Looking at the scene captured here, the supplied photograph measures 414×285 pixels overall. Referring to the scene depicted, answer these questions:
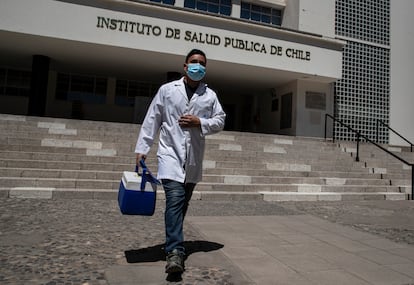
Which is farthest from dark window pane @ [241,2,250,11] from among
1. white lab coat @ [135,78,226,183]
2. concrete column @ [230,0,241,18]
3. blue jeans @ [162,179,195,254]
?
blue jeans @ [162,179,195,254]

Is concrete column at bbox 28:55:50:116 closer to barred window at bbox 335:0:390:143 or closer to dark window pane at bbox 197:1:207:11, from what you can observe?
dark window pane at bbox 197:1:207:11

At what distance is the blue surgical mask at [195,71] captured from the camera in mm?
3342

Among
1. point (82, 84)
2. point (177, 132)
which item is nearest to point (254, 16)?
point (82, 84)

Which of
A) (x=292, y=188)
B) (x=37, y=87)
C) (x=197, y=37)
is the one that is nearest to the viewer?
(x=292, y=188)

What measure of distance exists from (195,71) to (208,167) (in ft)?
19.1

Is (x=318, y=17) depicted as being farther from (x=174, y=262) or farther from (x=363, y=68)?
(x=174, y=262)

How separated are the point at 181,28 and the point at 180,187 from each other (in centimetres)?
1140

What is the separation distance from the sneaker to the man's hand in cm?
109

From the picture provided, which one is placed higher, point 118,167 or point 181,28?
point 181,28

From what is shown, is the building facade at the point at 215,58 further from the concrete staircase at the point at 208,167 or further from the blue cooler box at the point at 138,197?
the blue cooler box at the point at 138,197

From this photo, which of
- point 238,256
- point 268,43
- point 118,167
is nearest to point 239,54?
point 268,43

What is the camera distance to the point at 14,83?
17203 millimetres

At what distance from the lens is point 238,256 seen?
3.66 meters

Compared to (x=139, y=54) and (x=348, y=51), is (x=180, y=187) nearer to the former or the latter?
(x=139, y=54)
